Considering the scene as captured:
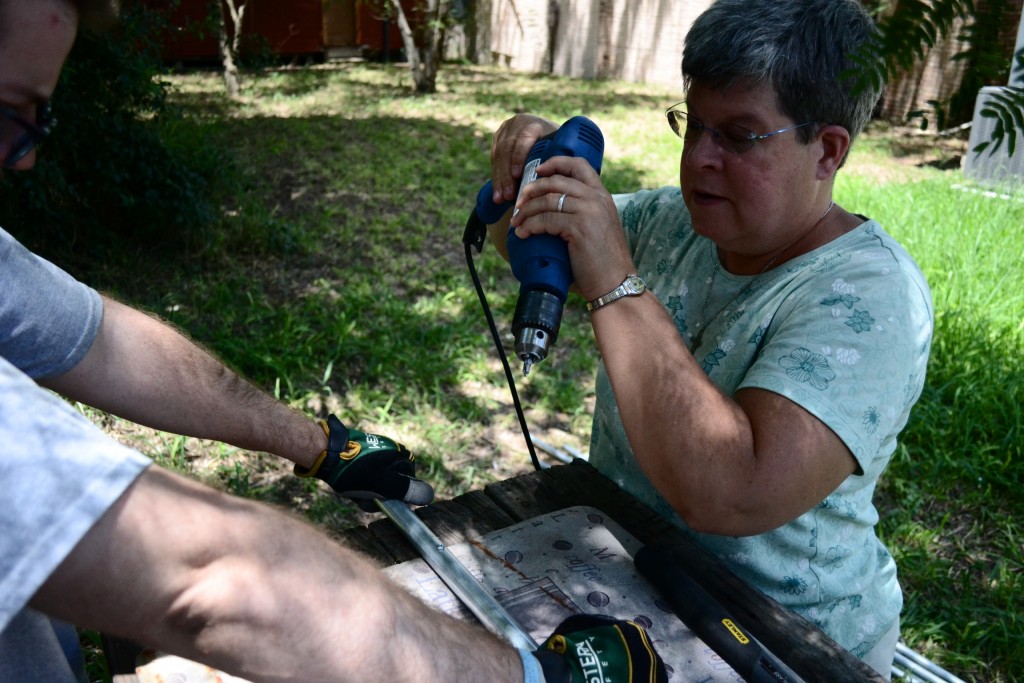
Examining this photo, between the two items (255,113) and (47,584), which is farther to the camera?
(255,113)

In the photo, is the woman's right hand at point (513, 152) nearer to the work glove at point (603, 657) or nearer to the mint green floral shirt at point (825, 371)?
the mint green floral shirt at point (825, 371)

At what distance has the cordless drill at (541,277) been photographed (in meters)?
1.47

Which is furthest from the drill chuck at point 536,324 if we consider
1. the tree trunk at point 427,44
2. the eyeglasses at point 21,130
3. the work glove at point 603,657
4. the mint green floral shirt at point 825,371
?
the tree trunk at point 427,44

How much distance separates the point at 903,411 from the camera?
1544 mm

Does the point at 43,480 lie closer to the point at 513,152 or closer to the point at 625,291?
the point at 625,291

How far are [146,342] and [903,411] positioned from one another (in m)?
1.47

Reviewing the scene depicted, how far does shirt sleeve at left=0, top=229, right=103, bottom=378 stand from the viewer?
1406 millimetres

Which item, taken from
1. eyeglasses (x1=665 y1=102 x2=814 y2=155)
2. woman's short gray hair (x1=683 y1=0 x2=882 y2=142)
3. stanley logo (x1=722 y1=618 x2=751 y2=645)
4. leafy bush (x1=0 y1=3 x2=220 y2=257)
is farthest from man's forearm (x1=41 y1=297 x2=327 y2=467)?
leafy bush (x1=0 y1=3 x2=220 y2=257)

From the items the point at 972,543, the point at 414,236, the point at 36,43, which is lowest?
the point at 972,543

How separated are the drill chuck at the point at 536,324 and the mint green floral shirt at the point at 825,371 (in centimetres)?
36

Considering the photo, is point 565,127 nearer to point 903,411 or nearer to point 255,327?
point 903,411

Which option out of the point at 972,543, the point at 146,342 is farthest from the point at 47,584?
the point at 972,543

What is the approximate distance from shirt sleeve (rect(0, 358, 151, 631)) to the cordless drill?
0.81 meters

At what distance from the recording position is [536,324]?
4.82 ft
